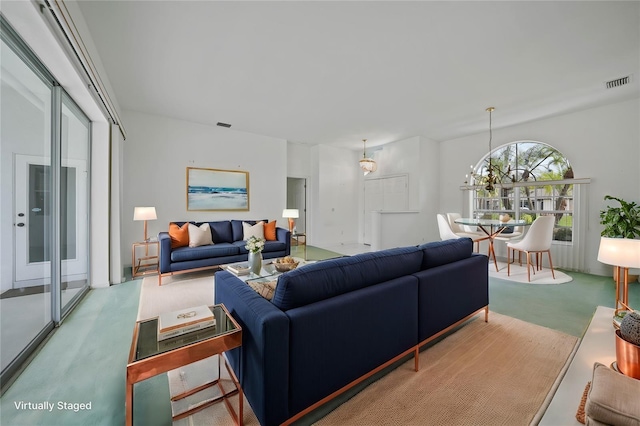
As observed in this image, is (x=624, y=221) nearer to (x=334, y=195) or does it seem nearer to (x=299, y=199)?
(x=334, y=195)

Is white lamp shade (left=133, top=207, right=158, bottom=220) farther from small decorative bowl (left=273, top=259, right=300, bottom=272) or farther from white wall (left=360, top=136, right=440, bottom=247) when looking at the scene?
white wall (left=360, top=136, right=440, bottom=247)

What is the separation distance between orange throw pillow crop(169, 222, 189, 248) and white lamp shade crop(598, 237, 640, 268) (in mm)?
4710

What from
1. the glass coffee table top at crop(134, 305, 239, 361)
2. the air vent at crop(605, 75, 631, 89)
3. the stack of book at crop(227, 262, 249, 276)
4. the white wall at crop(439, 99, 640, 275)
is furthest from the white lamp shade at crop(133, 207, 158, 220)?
the air vent at crop(605, 75, 631, 89)

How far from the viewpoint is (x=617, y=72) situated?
3141mm

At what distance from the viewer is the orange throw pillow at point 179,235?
13.4ft

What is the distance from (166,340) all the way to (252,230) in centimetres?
357

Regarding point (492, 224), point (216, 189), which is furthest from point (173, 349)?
point (216, 189)

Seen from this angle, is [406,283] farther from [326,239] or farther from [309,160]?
[309,160]

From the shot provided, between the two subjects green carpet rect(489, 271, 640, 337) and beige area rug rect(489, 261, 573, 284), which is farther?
beige area rug rect(489, 261, 573, 284)

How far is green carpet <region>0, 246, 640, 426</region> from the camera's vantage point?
1.45 m

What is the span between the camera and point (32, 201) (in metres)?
2.10

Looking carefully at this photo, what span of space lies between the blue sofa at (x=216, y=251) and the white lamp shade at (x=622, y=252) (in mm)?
3998

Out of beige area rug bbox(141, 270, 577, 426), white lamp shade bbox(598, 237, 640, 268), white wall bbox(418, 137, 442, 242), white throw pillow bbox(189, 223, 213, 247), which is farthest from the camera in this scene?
white wall bbox(418, 137, 442, 242)

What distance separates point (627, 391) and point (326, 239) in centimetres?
636
